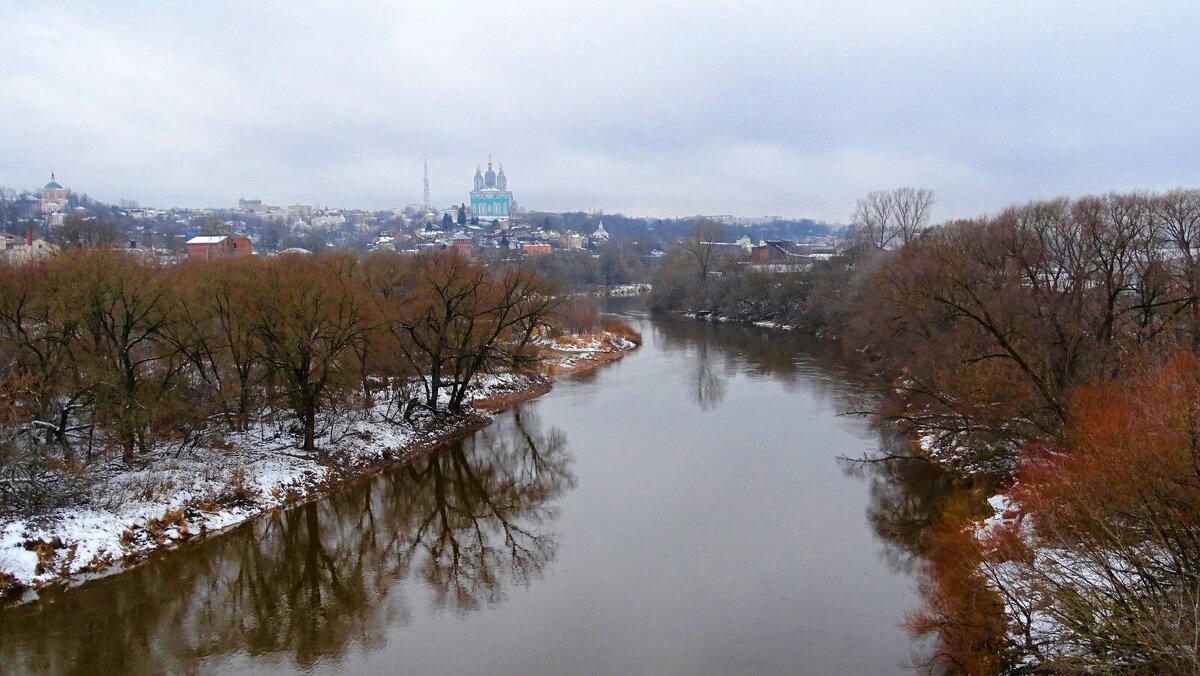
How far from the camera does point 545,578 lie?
1371cm

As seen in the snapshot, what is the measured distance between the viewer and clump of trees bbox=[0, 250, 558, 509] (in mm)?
16406

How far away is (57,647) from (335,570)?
13.8 feet

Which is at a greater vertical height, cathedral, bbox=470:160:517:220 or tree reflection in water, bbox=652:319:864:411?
cathedral, bbox=470:160:517:220

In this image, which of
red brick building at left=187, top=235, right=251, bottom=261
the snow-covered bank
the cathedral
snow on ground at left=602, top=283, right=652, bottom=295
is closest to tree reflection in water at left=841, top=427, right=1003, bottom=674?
the snow-covered bank

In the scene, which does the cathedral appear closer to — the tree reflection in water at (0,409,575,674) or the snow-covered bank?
the snow-covered bank

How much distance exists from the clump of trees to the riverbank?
45 centimetres

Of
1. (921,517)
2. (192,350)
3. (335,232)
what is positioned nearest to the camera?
(921,517)

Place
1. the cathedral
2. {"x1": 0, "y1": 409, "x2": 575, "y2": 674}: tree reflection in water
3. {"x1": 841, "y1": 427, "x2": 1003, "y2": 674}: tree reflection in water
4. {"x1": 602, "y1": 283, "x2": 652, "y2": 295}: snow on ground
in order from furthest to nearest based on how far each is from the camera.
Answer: the cathedral
{"x1": 602, "y1": 283, "x2": 652, "y2": 295}: snow on ground
{"x1": 0, "y1": 409, "x2": 575, "y2": 674}: tree reflection in water
{"x1": 841, "y1": 427, "x2": 1003, "y2": 674}: tree reflection in water

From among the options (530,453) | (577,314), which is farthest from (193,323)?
(577,314)

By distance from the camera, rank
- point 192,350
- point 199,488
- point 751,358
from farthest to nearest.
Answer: point 751,358 → point 192,350 → point 199,488

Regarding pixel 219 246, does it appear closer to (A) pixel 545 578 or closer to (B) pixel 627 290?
(B) pixel 627 290

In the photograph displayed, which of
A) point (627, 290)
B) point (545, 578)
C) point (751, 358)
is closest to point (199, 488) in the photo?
point (545, 578)

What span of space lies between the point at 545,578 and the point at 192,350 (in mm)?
11471

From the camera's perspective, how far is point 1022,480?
48.0 feet
